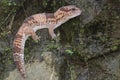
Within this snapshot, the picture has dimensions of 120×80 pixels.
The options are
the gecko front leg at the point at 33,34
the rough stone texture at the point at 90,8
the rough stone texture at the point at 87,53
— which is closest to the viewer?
the rough stone texture at the point at 87,53

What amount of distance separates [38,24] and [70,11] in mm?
522

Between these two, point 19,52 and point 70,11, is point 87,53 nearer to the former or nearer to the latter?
point 70,11

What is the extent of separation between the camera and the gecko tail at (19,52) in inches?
173

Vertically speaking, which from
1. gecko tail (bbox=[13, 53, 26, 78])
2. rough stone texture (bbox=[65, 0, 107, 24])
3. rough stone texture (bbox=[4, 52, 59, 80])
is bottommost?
rough stone texture (bbox=[4, 52, 59, 80])

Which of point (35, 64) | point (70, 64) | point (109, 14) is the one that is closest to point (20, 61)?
point (35, 64)

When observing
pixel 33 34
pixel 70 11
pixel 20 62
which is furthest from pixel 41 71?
pixel 70 11

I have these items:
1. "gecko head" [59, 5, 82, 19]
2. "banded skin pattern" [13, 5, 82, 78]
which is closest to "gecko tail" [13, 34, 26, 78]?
"banded skin pattern" [13, 5, 82, 78]

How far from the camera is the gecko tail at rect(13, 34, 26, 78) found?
4.40 m

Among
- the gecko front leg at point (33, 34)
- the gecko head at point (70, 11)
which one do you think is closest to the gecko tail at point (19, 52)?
the gecko front leg at point (33, 34)

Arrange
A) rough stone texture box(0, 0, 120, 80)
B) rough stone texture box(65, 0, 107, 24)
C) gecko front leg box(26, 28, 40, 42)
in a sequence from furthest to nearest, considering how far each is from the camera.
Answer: gecko front leg box(26, 28, 40, 42)
rough stone texture box(65, 0, 107, 24)
rough stone texture box(0, 0, 120, 80)

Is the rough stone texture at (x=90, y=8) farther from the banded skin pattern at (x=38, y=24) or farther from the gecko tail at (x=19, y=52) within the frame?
the gecko tail at (x=19, y=52)

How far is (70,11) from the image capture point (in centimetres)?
450

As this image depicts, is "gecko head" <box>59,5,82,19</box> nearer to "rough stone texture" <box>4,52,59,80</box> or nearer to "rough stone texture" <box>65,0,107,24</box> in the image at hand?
"rough stone texture" <box>65,0,107,24</box>

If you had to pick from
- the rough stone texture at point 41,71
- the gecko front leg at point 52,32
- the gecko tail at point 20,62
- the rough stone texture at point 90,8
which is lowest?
the rough stone texture at point 41,71
